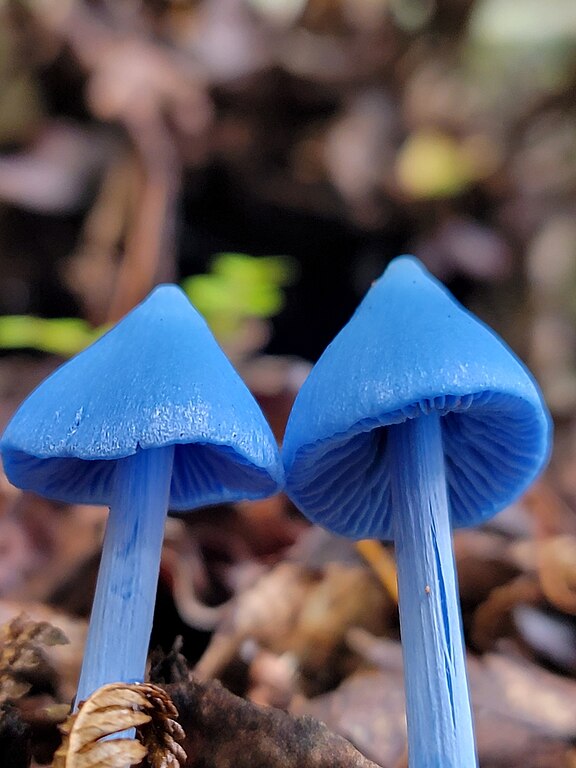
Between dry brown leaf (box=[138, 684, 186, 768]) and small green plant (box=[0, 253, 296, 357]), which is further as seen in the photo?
small green plant (box=[0, 253, 296, 357])

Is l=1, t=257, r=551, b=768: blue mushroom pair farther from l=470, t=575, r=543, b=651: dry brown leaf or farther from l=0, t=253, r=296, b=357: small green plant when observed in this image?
l=0, t=253, r=296, b=357: small green plant

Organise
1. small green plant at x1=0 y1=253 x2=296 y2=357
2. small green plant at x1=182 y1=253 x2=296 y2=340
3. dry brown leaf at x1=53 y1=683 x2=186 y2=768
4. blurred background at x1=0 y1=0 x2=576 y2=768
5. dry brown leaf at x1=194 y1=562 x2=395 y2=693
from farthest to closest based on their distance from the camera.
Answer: blurred background at x1=0 y1=0 x2=576 y2=768 < small green plant at x1=182 y1=253 x2=296 y2=340 < small green plant at x1=0 y1=253 x2=296 y2=357 < dry brown leaf at x1=194 y1=562 x2=395 y2=693 < dry brown leaf at x1=53 y1=683 x2=186 y2=768

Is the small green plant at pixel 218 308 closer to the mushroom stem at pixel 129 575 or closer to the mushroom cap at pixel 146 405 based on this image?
the mushroom cap at pixel 146 405

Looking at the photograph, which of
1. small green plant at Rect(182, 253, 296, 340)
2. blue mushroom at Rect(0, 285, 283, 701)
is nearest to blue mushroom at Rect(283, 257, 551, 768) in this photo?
blue mushroom at Rect(0, 285, 283, 701)

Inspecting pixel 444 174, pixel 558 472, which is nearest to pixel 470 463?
pixel 558 472

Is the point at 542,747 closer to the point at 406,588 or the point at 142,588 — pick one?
the point at 406,588

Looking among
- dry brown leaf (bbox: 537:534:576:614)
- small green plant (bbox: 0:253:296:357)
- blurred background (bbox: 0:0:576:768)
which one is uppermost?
blurred background (bbox: 0:0:576:768)

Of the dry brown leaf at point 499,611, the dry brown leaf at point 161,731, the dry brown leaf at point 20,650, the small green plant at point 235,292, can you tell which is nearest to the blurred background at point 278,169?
the small green plant at point 235,292
